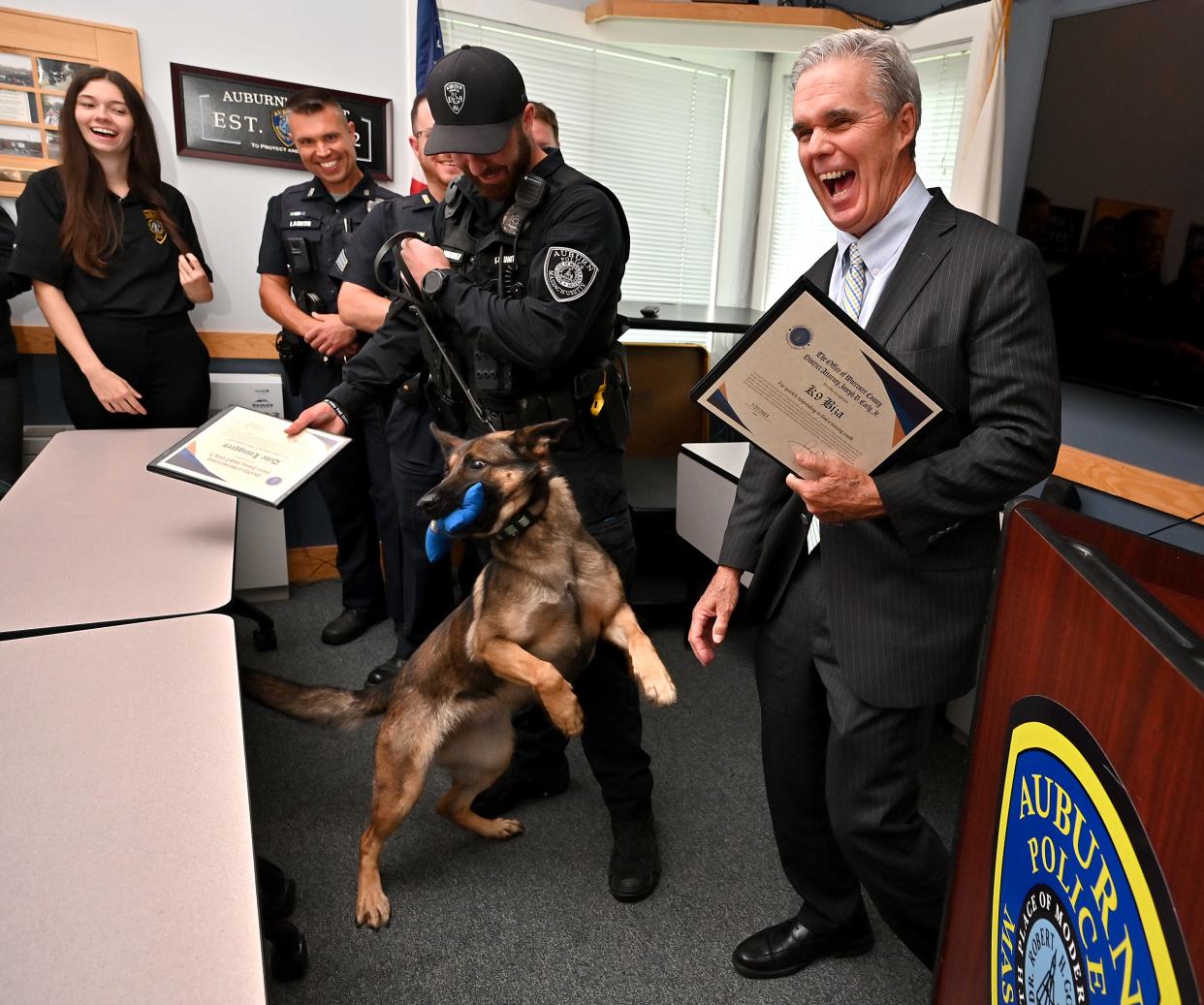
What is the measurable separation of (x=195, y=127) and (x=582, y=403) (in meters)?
2.45

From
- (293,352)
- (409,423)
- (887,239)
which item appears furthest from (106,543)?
(887,239)

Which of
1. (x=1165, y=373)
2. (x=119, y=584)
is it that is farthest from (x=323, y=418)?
(x=1165, y=373)

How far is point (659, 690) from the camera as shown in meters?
1.56

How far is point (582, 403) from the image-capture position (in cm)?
192

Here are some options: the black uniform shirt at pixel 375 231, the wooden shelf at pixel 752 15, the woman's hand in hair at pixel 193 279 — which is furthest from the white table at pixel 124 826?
the wooden shelf at pixel 752 15

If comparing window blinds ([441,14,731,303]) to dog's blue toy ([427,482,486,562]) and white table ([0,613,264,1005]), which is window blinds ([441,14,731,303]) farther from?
white table ([0,613,264,1005])

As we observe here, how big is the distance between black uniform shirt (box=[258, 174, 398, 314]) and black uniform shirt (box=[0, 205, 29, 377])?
0.82m

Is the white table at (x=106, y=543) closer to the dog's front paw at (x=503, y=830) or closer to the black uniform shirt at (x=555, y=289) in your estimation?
the black uniform shirt at (x=555, y=289)

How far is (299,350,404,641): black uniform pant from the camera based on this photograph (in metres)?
3.08

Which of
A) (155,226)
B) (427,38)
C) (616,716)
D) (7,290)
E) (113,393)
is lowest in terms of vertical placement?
(616,716)

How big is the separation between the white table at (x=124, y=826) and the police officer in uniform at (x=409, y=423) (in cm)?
111

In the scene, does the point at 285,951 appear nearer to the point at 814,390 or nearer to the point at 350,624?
the point at 814,390

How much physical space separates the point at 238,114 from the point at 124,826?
10.4ft

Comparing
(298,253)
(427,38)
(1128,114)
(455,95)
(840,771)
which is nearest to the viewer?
(840,771)
